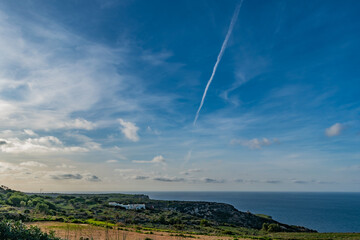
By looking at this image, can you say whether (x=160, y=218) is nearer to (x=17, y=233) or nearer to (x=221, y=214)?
(x=221, y=214)

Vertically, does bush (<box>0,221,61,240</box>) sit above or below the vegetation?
above

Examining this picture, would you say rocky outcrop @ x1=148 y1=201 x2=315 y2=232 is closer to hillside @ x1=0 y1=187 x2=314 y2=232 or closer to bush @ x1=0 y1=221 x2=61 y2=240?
hillside @ x1=0 y1=187 x2=314 y2=232

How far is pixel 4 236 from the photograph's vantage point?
10969mm

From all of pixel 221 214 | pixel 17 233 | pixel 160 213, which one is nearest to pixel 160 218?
pixel 160 213

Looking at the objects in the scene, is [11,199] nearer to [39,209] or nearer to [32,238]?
[39,209]

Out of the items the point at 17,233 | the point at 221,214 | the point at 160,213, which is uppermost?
the point at 17,233

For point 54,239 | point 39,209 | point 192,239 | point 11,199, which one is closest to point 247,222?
point 192,239

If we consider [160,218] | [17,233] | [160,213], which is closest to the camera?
[17,233]

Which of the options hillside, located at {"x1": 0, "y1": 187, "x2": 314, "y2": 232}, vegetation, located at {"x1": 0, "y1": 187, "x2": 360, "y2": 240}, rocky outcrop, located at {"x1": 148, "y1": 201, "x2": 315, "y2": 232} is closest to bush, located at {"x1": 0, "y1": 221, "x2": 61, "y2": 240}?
vegetation, located at {"x1": 0, "y1": 187, "x2": 360, "y2": 240}

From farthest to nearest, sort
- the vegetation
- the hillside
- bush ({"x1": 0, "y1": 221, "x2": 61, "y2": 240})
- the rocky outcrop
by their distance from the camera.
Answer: the rocky outcrop
the hillside
the vegetation
bush ({"x1": 0, "y1": 221, "x2": 61, "y2": 240})

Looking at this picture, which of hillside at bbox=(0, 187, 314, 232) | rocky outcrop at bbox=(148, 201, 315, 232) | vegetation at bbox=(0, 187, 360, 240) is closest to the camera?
vegetation at bbox=(0, 187, 360, 240)

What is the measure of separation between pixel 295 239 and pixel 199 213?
53.7 metres

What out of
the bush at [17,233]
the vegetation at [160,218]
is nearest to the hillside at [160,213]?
the vegetation at [160,218]

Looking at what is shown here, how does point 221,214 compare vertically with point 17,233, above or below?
below
